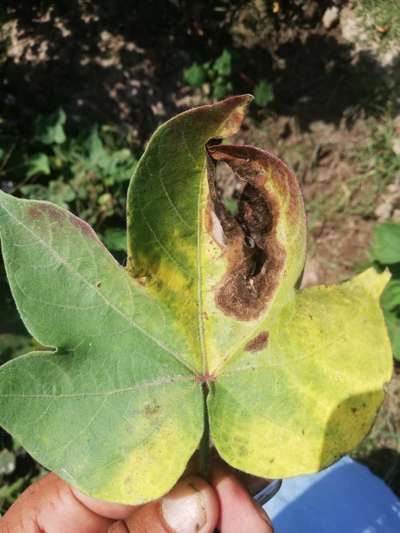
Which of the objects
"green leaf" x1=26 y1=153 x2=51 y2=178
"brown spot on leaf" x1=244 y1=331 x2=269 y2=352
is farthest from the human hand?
"green leaf" x1=26 y1=153 x2=51 y2=178

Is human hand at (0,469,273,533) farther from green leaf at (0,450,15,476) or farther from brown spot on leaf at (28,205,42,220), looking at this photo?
green leaf at (0,450,15,476)

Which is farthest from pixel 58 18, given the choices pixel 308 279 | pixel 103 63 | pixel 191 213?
pixel 191 213

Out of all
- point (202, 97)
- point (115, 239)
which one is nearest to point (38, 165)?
point (115, 239)

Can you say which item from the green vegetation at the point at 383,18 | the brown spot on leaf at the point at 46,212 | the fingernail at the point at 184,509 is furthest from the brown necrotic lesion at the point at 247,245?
the green vegetation at the point at 383,18

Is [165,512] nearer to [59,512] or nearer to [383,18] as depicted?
[59,512]

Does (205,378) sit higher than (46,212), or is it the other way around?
(46,212)

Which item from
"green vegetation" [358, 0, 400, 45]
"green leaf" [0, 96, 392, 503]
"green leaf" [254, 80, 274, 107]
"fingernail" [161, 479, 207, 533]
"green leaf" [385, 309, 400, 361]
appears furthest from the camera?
"green vegetation" [358, 0, 400, 45]

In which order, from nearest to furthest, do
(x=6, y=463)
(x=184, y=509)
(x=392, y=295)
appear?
(x=184, y=509), (x=392, y=295), (x=6, y=463)
